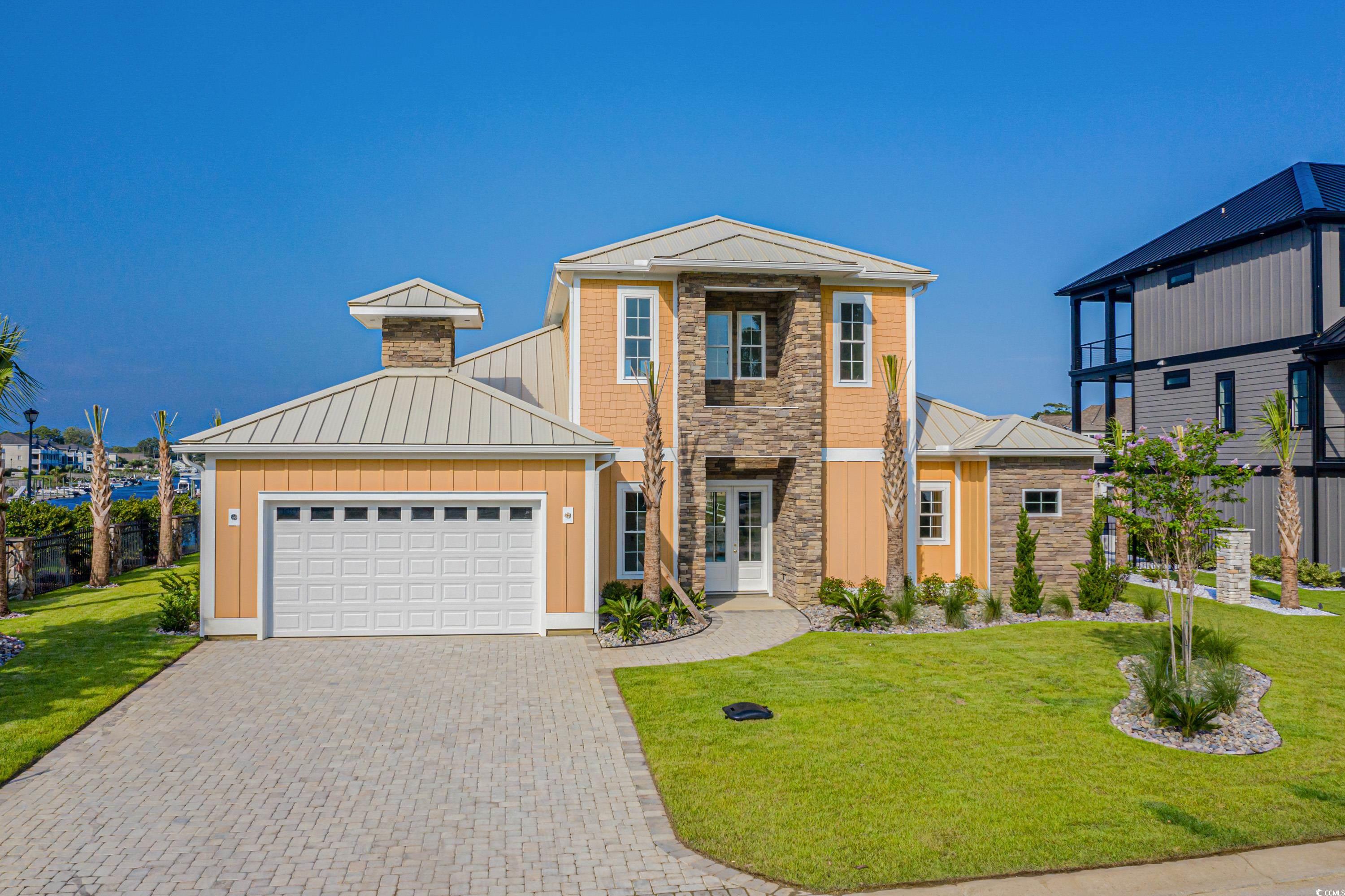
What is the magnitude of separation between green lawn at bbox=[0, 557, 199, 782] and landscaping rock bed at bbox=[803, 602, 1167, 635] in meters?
10.6

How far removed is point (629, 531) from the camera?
613 inches

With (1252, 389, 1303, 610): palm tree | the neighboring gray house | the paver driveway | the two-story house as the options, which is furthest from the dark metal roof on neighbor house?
the paver driveway

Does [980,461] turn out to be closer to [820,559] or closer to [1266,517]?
[820,559]

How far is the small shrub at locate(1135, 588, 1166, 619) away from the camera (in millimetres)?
14570

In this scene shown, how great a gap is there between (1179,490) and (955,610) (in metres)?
5.56

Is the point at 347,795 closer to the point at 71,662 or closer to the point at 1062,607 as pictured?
the point at 71,662

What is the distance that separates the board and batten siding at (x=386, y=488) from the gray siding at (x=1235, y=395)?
17.1 m

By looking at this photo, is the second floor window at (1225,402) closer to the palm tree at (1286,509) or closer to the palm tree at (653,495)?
the palm tree at (1286,509)

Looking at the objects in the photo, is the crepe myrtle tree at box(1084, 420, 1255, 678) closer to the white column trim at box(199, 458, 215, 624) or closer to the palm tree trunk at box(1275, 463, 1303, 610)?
the palm tree trunk at box(1275, 463, 1303, 610)

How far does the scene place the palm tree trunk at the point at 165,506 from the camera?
19703 mm

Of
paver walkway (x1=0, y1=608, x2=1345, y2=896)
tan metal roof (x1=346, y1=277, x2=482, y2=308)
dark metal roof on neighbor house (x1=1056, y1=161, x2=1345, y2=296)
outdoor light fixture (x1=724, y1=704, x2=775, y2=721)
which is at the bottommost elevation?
paver walkway (x1=0, y1=608, x2=1345, y2=896)

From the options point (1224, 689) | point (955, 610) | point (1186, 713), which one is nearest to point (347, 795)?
point (1186, 713)

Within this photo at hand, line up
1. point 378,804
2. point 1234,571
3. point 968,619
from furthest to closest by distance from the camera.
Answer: point 1234,571 → point 968,619 → point 378,804

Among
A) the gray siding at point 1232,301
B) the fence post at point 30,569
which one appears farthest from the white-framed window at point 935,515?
the fence post at point 30,569
